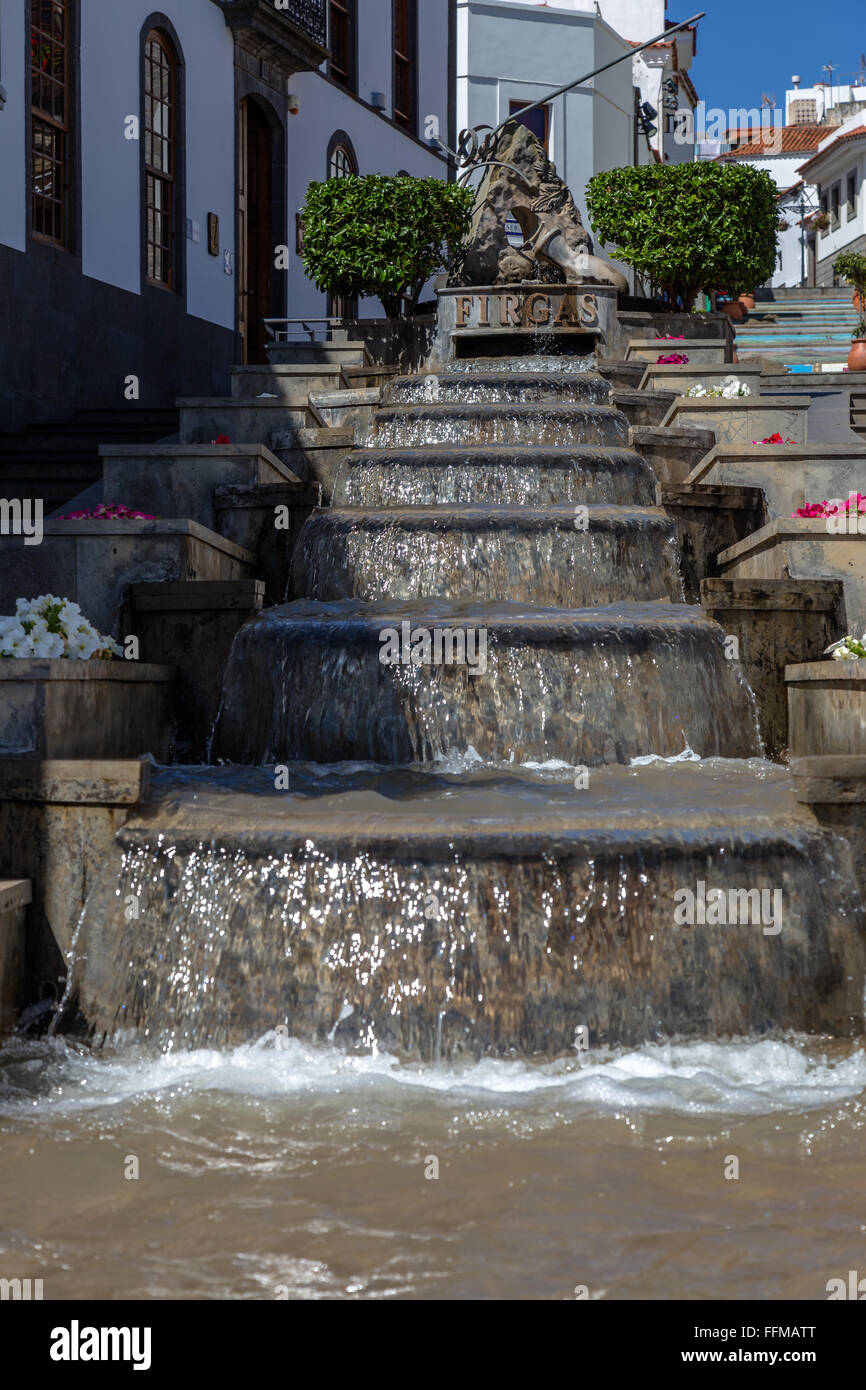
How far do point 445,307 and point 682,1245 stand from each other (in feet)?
40.4

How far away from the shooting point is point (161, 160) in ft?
52.0

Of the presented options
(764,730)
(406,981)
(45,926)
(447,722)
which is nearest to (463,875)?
(406,981)

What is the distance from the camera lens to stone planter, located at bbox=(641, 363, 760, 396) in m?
12.9

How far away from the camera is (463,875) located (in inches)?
214

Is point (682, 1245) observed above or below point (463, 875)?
below

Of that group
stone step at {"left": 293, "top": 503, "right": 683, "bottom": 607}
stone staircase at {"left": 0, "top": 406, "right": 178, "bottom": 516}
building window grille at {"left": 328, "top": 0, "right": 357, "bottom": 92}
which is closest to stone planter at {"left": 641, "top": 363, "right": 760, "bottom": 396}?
stone step at {"left": 293, "top": 503, "right": 683, "bottom": 607}

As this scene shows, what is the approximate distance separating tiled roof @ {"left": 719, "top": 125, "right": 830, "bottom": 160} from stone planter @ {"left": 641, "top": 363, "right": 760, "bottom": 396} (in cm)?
5896

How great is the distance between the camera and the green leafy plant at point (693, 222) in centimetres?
1533

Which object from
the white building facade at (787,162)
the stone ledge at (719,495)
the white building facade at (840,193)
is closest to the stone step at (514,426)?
the stone ledge at (719,495)

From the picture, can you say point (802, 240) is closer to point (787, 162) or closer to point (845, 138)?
point (845, 138)
